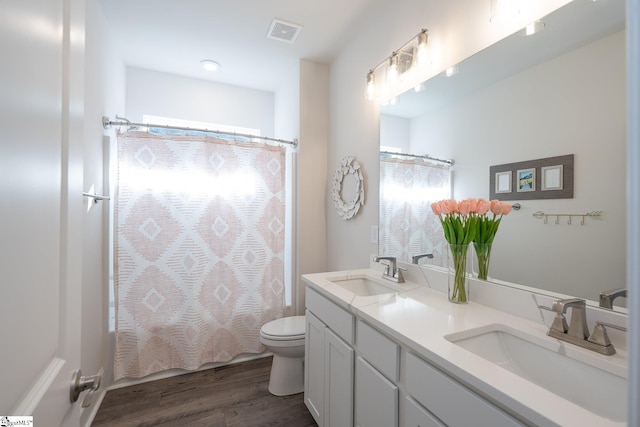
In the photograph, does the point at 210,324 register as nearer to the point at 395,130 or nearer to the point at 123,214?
the point at 123,214

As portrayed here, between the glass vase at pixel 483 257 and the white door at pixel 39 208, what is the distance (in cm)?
141

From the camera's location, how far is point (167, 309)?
2.15 meters

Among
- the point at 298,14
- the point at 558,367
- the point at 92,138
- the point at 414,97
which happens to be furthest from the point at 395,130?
the point at 92,138

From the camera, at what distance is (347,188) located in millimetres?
2248

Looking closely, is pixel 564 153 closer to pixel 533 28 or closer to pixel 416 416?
pixel 533 28

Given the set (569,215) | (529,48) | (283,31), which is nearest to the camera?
(569,215)

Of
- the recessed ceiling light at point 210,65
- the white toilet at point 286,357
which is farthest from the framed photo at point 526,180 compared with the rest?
the recessed ceiling light at point 210,65

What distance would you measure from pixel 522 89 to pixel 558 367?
1.03 metres

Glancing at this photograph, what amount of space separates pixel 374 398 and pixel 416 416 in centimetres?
24

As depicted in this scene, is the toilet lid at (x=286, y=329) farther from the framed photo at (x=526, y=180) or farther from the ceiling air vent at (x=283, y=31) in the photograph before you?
the ceiling air vent at (x=283, y=31)

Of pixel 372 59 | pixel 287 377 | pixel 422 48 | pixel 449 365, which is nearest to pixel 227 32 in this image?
→ pixel 372 59

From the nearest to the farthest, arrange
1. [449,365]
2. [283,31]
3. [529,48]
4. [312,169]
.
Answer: [449,365]
[529,48]
[283,31]
[312,169]

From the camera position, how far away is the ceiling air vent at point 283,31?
2007 mm

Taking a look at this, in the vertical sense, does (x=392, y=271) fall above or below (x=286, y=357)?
above
